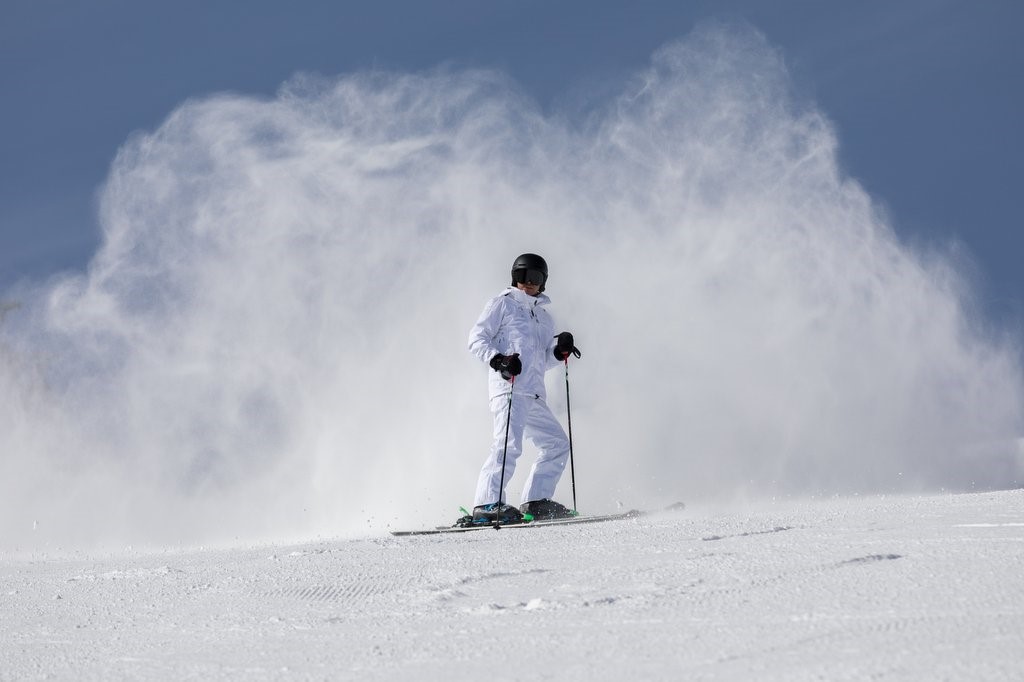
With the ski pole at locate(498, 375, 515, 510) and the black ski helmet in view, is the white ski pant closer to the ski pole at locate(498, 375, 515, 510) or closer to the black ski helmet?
the ski pole at locate(498, 375, 515, 510)

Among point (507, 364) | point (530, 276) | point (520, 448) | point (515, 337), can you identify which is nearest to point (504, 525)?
point (520, 448)

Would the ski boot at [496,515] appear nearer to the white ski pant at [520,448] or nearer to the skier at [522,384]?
the skier at [522,384]

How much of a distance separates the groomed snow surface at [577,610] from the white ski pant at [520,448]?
8.33ft

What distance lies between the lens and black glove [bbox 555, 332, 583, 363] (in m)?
8.58

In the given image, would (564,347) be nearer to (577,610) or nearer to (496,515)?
(496,515)

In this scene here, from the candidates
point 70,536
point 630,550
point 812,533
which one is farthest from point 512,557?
point 70,536

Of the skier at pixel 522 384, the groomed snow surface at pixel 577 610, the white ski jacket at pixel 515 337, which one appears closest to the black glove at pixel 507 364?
the skier at pixel 522 384

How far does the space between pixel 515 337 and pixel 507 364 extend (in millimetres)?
620

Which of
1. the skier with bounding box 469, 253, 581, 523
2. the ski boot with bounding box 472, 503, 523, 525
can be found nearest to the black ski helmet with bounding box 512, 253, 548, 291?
the skier with bounding box 469, 253, 581, 523

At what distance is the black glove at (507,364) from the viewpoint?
25.8ft

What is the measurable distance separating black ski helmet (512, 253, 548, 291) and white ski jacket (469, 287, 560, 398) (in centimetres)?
13

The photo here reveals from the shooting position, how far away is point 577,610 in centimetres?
342

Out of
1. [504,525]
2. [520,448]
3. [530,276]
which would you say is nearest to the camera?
[504,525]

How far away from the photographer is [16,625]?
4.07 m
